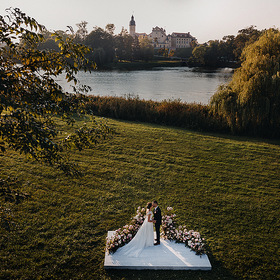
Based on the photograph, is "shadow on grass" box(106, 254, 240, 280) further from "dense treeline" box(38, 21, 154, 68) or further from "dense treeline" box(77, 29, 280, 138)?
"dense treeline" box(38, 21, 154, 68)

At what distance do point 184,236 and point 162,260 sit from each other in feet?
4.05

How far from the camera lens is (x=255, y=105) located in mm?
20828

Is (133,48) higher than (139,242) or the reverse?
higher

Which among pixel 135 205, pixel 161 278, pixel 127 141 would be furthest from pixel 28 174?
pixel 161 278

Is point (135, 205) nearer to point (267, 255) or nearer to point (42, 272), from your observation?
point (42, 272)

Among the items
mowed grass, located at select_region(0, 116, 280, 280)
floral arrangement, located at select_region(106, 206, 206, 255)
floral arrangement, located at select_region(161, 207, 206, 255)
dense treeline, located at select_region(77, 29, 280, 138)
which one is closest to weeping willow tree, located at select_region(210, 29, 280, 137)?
dense treeline, located at select_region(77, 29, 280, 138)

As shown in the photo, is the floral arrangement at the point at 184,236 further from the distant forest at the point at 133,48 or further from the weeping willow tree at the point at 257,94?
the distant forest at the point at 133,48

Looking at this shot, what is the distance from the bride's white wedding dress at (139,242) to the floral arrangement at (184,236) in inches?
34.6

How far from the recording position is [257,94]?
20.8 metres

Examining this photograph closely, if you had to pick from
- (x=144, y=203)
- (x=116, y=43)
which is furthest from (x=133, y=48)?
(x=144, y=203)

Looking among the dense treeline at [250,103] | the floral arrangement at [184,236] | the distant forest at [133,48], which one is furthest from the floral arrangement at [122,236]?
the distant forest at [133,48]

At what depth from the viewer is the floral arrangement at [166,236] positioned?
8344 mm

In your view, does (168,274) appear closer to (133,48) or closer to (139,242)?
(139,242)

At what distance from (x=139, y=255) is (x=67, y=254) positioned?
240cm
